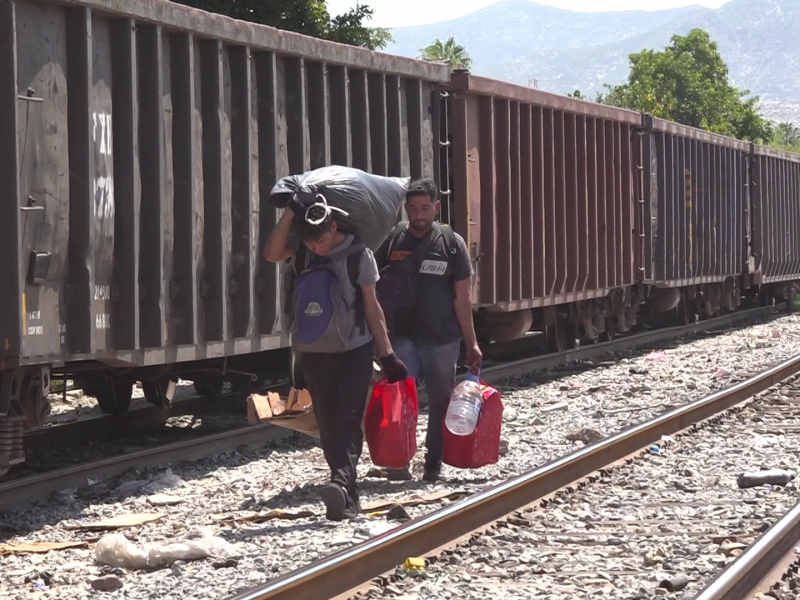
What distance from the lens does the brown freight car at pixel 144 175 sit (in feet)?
22.8

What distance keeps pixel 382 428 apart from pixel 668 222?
12862mm

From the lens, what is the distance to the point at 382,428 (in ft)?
23.3

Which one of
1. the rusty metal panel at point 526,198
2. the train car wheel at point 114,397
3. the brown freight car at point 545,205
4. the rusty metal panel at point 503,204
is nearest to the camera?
the train car wheel at point 114,397

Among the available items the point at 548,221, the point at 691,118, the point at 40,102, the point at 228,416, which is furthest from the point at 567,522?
the point at 691,118

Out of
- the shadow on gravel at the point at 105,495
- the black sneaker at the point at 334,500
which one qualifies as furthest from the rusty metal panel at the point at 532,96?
the black sneaker at the point at 334,500

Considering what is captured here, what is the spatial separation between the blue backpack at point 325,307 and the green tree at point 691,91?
205ft

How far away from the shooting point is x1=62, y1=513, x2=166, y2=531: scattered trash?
→ 262 inches

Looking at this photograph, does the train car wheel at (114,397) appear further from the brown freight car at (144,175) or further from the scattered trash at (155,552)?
the scattered trash at (155,552)

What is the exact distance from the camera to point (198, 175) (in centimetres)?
853

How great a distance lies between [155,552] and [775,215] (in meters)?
22.5

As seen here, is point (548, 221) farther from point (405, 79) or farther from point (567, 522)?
point (567, 522)

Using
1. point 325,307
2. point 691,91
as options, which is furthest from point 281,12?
point 691,91

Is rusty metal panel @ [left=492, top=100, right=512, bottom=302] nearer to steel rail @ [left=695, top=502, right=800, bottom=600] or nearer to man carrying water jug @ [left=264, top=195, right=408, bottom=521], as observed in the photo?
man carrying water jug @ [left=264, top=195, right=408, bottom=521]

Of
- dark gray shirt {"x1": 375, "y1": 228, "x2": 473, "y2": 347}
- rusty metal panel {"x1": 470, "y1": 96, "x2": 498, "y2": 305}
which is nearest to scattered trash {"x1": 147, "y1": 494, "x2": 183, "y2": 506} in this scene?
dark gray shirt {"x1": 375, "y1": 228, "x2": 473, "y2": 347}
